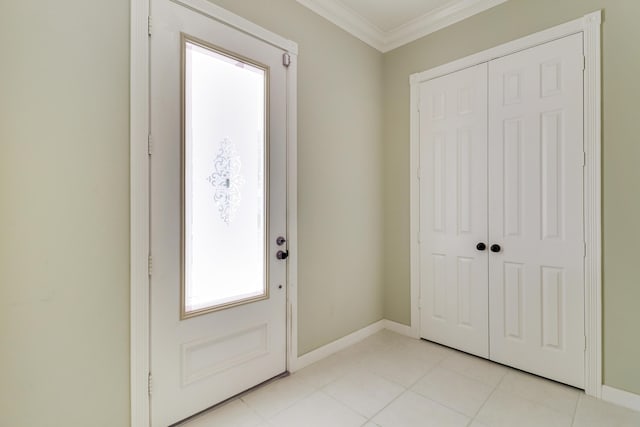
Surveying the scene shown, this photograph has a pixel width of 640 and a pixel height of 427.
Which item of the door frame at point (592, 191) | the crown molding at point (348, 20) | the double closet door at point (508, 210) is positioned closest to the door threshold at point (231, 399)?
the double closet door at point (508, 210)

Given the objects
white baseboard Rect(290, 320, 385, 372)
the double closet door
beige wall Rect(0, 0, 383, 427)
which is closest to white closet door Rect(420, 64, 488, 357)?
the double closet door

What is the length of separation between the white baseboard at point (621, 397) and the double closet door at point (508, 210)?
0.48ft

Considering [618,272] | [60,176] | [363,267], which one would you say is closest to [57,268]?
[60,176]

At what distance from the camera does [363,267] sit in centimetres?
310

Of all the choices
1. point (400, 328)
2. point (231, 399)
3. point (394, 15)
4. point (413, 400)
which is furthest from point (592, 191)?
point (231, 399)

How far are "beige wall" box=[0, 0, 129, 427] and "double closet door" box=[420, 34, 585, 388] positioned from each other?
8.20ft

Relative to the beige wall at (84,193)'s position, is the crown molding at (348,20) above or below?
above

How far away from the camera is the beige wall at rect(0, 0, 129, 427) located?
1.35 metres

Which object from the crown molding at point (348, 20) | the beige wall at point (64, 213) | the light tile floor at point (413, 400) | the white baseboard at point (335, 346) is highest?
the crown molding at point (348, 20)

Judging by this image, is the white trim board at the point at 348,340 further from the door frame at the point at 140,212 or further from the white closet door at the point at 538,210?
the door frame at the point at 140,212

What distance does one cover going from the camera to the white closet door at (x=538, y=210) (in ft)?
7.11

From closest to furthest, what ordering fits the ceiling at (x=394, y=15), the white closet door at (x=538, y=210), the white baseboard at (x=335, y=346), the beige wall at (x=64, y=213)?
the beige wall at (x=64, y=213)
the white closet door at (x=538, y=210)
the white baseboard at (x=335, y=346)
the ceiling at (x=394, y=15)

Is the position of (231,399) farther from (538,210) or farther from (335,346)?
(538,210)

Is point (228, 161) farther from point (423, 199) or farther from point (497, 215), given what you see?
point (497, 215)
